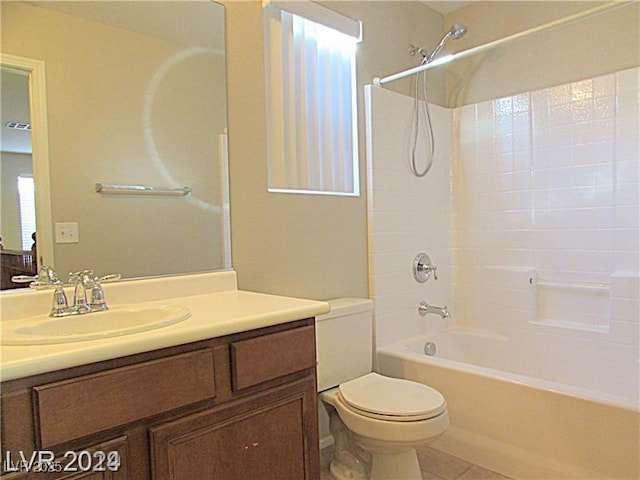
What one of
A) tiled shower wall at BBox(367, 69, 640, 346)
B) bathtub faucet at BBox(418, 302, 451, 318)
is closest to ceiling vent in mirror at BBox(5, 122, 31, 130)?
tiled shower wall at BBox(367, 69, 640, 346)

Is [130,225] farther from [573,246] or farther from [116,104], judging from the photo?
[573,246]

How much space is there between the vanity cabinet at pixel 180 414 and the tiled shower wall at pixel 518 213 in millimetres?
1221

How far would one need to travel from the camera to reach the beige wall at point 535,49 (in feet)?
7.84

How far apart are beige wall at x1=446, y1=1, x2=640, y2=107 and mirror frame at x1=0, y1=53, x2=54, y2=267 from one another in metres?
2.42

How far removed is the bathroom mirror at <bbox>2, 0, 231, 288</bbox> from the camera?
144cm

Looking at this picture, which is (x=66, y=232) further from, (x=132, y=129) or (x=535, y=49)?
(x=535, y=49)

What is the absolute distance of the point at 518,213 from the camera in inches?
109

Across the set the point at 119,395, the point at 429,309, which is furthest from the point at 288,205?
the point at 119,395

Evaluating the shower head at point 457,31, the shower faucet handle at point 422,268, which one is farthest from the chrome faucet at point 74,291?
the shower head at point 457,31

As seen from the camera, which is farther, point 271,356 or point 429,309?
point 429,309

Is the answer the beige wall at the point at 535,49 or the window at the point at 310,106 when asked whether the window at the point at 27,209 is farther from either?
the beige wall at the point at 535,49

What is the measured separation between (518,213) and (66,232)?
237cm

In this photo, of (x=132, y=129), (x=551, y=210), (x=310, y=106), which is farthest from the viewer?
→ (x=551, y=210)

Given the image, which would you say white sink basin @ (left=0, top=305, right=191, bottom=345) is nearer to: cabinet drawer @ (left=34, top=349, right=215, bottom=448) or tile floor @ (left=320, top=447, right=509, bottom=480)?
cabinet drawer @ (left=34, top=349, right=215, bottom=448)
